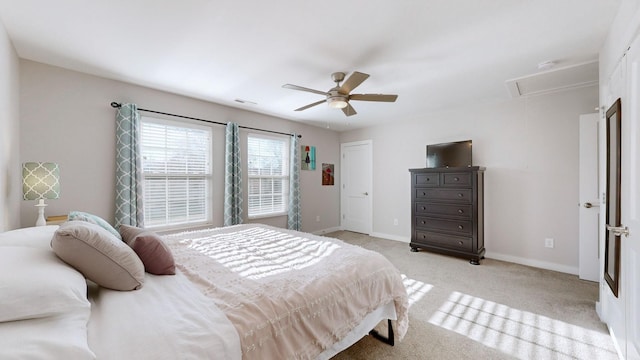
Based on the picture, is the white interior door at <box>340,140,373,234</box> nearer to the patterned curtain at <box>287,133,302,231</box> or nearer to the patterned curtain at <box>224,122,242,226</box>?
the patterned curtain at <box>287,133,302,231</box>

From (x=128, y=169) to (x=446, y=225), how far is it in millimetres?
4468

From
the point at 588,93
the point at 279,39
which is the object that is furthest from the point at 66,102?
the point at 588,93

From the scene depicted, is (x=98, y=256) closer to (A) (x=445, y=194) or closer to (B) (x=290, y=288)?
(B) (x=290, y=288)

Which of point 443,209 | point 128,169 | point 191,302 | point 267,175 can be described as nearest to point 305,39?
point 191,302

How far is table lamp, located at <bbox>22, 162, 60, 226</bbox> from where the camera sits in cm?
222

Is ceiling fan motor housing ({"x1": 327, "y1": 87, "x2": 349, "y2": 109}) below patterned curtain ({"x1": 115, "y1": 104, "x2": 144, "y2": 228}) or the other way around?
the other way around

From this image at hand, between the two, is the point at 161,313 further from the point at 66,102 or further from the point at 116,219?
the point at 66,102

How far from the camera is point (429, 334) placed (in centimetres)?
206

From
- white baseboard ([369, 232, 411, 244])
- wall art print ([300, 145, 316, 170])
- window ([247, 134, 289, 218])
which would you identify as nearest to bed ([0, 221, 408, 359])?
window ([247, 134, 289, 218])

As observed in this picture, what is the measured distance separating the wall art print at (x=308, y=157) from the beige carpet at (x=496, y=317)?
2.80 m

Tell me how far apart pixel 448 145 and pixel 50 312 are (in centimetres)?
462

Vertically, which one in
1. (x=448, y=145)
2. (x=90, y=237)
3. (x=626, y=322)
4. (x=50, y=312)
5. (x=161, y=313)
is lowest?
(x=626, y=322)

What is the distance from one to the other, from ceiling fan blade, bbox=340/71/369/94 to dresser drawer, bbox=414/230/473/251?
2779 mm

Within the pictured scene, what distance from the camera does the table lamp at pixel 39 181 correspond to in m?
2.22
